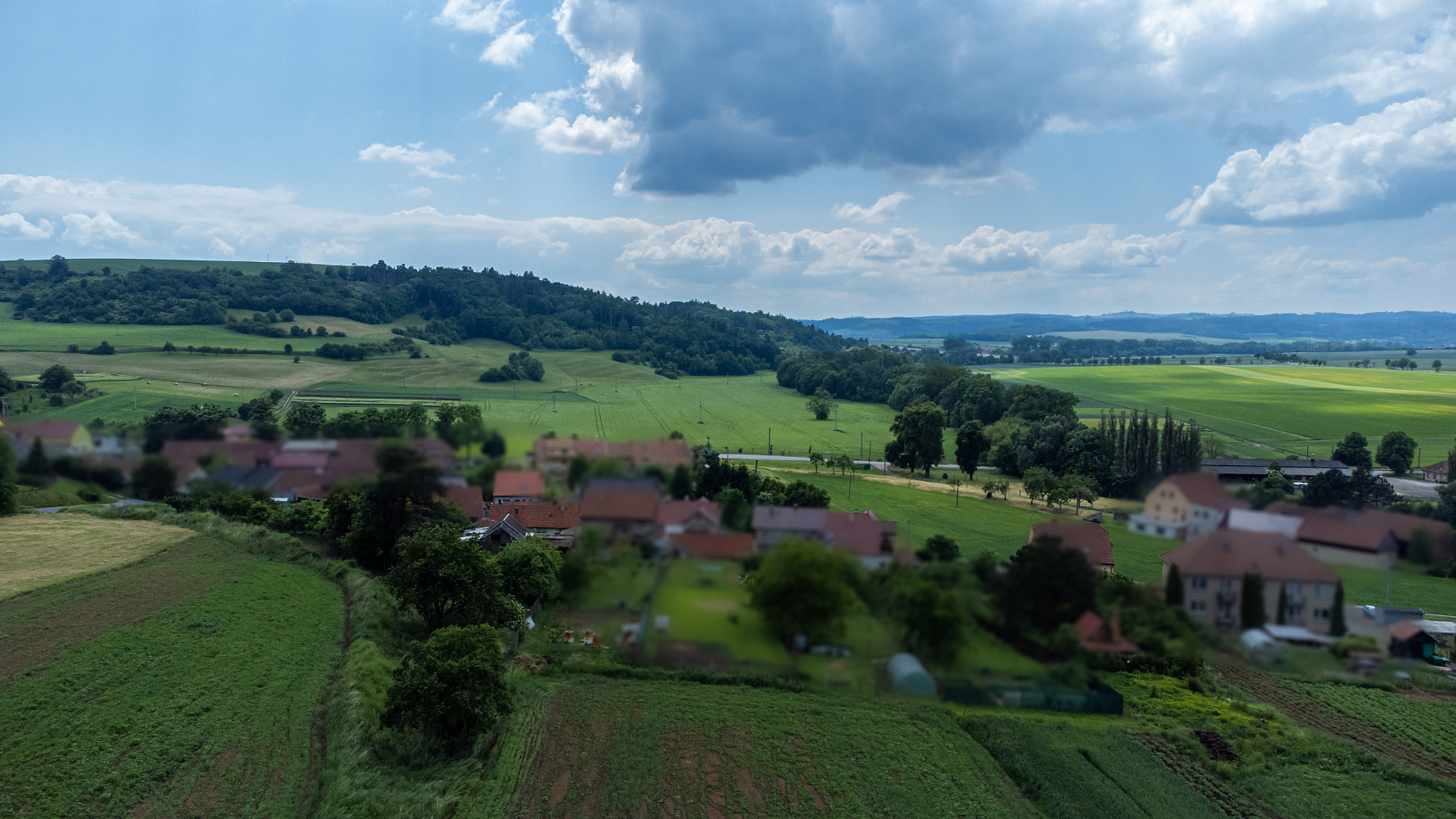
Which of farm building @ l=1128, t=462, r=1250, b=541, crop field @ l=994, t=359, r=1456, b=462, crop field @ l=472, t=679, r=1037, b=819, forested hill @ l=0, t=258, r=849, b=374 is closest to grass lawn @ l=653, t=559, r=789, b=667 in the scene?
farm building @ l=1128, t=462, r=1250, b=541

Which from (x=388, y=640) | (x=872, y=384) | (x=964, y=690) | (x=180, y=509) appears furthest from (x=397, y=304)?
(x=964, y=690)

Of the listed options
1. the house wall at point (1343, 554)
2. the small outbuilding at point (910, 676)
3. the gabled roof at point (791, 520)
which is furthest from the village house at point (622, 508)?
the house wall at point (1343, 554)

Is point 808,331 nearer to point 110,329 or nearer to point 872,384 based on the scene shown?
point 872,384

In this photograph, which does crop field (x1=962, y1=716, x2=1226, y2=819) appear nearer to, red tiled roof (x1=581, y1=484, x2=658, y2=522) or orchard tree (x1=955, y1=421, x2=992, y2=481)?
red tiled roof (x1=581, y1=484, x2=658, y2=522)

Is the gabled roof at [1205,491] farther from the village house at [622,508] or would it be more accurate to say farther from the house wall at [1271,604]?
the village house at [622,508]

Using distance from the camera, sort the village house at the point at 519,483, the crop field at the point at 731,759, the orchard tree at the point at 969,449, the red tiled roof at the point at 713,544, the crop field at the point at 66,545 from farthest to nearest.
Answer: the orchard tree at the point at 969,449
the crop field at the point at 66,545
the crop field at the point at 731,759
the village house at the point at 519,483
the red tiled roof at the point at 713,544
